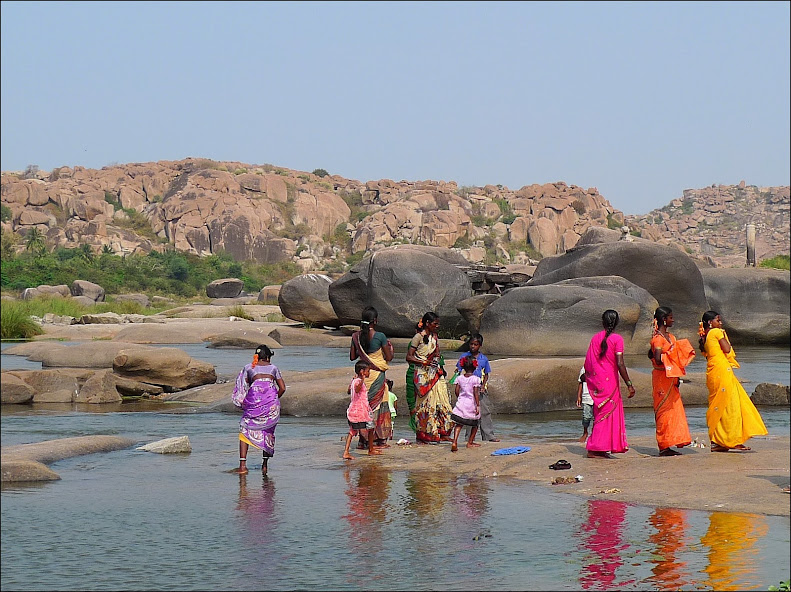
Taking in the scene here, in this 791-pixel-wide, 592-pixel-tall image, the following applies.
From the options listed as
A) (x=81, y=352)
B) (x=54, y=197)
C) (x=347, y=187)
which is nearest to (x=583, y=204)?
(x=347, y=187)

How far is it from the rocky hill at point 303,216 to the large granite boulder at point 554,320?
63546 millimetres

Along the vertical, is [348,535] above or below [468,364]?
below

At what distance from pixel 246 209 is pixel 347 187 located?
75.5 feet

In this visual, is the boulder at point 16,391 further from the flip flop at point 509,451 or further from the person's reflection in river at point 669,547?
the person's reflection in river at point 669,547

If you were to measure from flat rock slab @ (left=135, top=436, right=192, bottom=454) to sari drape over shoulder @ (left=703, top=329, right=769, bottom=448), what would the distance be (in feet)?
17.4

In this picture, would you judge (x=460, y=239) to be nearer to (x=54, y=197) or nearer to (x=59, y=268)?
(x=54, y=197)

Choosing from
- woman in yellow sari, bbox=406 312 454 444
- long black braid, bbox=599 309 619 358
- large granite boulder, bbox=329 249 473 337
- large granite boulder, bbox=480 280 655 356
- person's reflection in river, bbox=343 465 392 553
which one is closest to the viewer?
person's reflection in river, bbox=343 465 392 553

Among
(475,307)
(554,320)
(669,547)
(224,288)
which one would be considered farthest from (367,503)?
(224,288)

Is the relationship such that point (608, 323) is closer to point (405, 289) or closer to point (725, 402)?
point (725, 402)

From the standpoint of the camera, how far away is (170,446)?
10977 millimetres

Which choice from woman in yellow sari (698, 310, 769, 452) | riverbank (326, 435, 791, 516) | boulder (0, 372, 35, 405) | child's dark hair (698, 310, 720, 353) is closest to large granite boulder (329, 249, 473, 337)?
boulder (0, 372, 35, 405)

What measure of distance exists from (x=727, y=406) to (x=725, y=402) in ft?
0.13

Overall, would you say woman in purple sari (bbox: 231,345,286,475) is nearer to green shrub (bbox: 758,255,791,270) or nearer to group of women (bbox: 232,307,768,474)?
group of women (bbox: 232,307,768,474)

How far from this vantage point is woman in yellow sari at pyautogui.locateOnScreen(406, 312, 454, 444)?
1090cm
